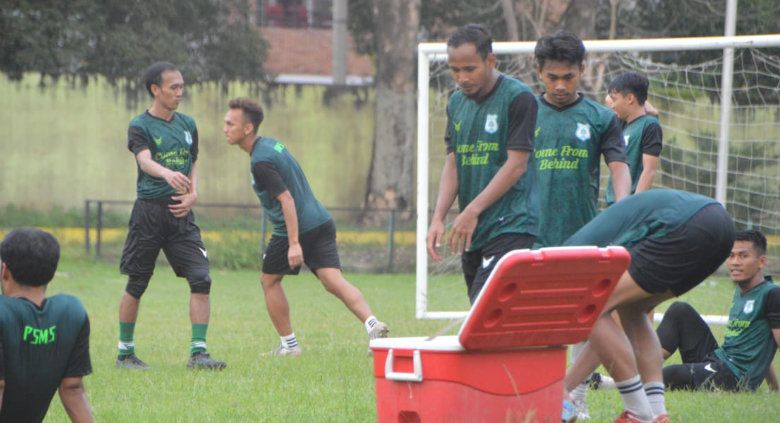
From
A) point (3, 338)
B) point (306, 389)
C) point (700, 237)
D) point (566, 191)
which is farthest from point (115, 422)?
point (700, 237)

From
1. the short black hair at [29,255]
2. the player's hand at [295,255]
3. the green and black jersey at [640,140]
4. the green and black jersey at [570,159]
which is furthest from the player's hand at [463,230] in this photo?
the player's hand at [295,255]

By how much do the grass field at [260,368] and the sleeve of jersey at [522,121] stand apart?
155 cm

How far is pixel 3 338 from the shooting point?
4.58m

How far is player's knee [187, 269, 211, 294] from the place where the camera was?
29.1 ft

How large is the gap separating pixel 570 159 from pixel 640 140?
177 cm

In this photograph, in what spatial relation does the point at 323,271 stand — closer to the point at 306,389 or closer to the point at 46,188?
the point at 306,389

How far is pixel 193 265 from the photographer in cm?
895

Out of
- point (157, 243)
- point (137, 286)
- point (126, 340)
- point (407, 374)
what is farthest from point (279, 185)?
point (407, 374)

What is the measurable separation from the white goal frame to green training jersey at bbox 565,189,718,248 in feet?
17.9

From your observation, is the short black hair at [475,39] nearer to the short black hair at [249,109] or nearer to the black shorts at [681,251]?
the black shorts at [681,251]

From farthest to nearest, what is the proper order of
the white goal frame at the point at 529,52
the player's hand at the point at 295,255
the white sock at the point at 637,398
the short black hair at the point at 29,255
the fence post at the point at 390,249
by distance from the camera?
the fence post at the point at 390,249 < the white goal frame at the point at 529,52 < the player's hand at the point at 295,255 < the white sock at the point at 637,398 < the short black hair at the point at 29,255

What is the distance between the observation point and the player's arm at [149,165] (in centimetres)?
862

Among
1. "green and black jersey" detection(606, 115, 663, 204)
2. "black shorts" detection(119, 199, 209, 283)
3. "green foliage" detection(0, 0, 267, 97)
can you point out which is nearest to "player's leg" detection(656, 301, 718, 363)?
"green and black jersey" detection(606, 115, 663, 204)

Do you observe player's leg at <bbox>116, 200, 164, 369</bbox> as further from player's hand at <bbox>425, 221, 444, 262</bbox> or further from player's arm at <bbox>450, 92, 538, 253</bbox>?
player's arm at <bbox>450, 92, 538, 253</bbox>
